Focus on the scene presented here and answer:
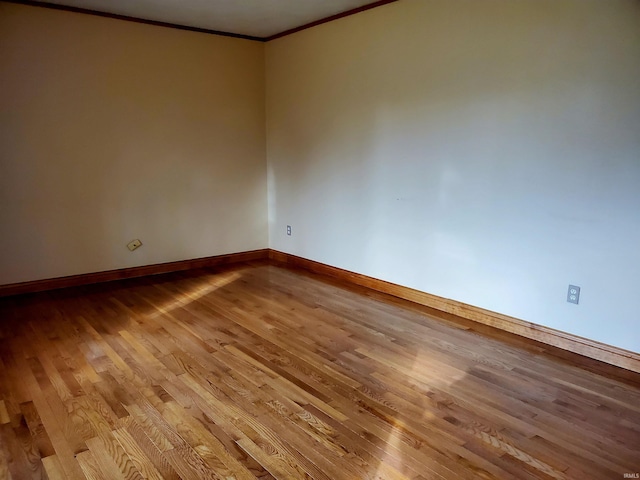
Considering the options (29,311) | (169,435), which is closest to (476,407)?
(169,435)

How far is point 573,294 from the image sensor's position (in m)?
2.89

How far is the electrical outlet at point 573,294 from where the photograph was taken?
2.87 meters

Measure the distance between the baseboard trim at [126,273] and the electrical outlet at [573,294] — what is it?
3296 millimetres

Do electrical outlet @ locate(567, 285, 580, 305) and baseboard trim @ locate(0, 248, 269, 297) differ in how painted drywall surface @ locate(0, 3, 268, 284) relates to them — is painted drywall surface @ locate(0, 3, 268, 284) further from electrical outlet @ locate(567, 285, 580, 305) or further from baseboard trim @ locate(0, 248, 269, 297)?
electrical outlet @ locate(567, 285, 580, 305)

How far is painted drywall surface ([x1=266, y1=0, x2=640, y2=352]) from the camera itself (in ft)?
8.75

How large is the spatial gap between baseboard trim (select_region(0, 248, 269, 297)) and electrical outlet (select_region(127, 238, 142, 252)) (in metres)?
0.19

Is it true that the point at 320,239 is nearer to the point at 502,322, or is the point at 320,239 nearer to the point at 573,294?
the point at 502,322

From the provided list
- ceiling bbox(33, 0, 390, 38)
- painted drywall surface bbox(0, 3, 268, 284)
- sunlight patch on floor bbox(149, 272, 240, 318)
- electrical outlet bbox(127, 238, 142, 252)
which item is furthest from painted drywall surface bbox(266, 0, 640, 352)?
electrical outlet bbox(127, 238, 142, 252)

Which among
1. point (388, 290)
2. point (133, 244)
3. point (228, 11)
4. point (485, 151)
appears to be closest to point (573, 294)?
point (485, 151)

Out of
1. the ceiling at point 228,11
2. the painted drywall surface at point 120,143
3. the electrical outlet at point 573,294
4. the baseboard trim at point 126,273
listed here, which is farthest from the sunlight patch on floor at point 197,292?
the electrical outlet at point 573,294

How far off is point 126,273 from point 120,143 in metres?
1.21

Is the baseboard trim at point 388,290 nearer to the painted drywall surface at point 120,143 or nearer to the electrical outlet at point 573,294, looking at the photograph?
the painted drywall surface at point 120,143

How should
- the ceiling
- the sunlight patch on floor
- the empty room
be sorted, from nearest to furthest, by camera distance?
the empty room < the sunlight patch on floor < the ceiling

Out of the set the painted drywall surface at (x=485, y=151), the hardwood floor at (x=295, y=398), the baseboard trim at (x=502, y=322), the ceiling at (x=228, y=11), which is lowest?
the hardwood floor at (x=295, y=398)
